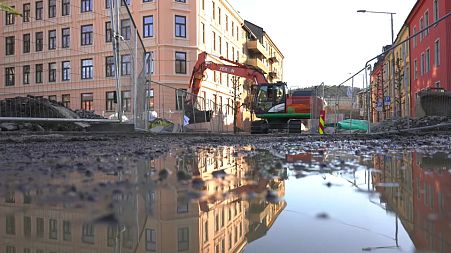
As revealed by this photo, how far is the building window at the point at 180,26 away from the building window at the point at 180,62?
1650 mm

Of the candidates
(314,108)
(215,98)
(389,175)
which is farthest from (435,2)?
(389,175)

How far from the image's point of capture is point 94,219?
162 cm

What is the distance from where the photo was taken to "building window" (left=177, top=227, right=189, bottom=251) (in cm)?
167

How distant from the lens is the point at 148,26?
38.7 metres

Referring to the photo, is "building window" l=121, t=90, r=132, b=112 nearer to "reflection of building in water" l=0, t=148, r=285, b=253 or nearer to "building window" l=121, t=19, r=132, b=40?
"building window" l=121, t=19, r=132, b=40

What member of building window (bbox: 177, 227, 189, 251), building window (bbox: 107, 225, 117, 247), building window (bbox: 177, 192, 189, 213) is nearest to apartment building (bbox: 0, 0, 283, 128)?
building window (bbox: 177, 192, 189, 213)

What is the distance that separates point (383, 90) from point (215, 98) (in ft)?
64.3

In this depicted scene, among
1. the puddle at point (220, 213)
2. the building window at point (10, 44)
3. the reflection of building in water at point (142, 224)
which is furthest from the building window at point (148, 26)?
the reflection of building in water at point (142, 224)

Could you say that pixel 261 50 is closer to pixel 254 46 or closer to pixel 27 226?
pixel 254 46

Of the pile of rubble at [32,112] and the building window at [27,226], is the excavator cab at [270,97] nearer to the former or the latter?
the pile of rubble at [32,112]

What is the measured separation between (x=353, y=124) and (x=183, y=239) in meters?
17.4

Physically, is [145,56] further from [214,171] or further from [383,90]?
[383,90]

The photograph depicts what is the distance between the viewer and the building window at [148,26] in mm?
38500

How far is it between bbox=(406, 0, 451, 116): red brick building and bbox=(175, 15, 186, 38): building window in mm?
19550
